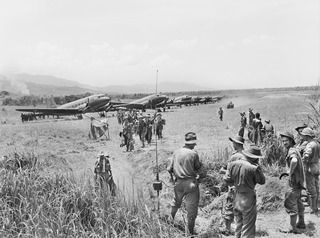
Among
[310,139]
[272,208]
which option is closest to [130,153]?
[272,208]

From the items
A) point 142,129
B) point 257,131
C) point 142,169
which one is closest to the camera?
point 142,169

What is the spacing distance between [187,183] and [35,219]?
2414 millimetres

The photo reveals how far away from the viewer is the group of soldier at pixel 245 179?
17.2ft

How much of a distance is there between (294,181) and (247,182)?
1.25 meters

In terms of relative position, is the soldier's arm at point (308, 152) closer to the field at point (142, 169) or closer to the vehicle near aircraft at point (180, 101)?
the field at point (142, 169)

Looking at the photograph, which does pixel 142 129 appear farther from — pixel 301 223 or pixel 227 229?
pixel 301 223

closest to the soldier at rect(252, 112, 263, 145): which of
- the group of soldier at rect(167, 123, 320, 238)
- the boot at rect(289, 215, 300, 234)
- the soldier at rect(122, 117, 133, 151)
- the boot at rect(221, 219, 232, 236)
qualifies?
the soldier at rect(122, 117, 133, 151)

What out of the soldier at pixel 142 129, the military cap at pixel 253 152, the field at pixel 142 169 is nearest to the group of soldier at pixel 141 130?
the soldier at pixel 142 129

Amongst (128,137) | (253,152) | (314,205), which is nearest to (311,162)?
(314,205)

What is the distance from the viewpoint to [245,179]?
5.16 metres

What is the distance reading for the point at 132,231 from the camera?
17.0 feet

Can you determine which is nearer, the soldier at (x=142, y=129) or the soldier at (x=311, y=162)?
the soldier at (x=311, y=162)

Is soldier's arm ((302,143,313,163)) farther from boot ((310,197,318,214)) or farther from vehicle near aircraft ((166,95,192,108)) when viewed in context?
vehicle near aircraft ((166,95,192,108))

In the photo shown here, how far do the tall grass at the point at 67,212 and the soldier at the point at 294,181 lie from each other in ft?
7.17
